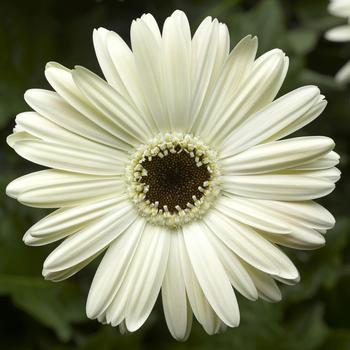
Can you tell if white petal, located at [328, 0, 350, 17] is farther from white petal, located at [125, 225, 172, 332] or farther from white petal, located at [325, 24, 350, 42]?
white petal, located at [125, 225, 172, 332]

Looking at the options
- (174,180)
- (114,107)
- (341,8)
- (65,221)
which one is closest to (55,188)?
(65,221)

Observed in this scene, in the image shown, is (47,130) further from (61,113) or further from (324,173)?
(324,173)

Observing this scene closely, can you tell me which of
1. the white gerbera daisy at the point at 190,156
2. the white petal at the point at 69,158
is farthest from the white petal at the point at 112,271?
the white petal at the point at 69,158

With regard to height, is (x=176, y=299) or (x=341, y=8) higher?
(x=341, y=8)

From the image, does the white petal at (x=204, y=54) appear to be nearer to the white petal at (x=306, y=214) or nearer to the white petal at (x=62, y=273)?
the white petal at (x=306, y=214)

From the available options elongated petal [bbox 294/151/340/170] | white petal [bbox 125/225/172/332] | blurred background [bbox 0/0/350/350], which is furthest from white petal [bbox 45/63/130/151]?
blurred background [bbox 0/0/350/350]

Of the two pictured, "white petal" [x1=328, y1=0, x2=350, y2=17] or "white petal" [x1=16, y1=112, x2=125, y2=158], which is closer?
"white petal" [x1=16, y1=112, x2=125, y2=158]
